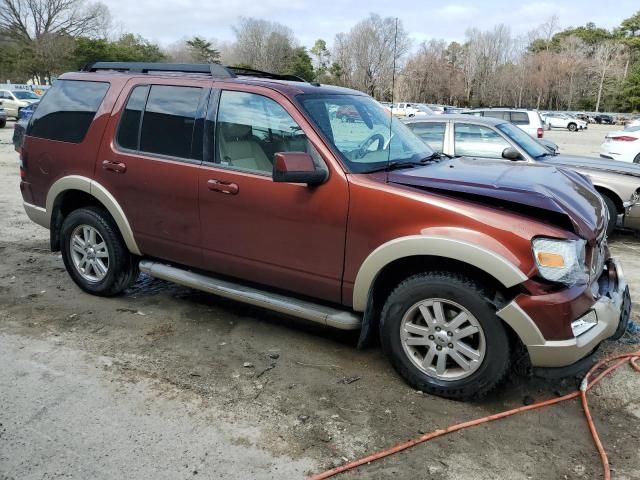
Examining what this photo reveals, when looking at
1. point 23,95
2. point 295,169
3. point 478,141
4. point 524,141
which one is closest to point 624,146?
point 524,141

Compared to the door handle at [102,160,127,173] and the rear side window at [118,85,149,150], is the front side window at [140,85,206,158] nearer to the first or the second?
the rear side window at [118,85,149,150]

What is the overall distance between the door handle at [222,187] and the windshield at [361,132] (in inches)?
29.0

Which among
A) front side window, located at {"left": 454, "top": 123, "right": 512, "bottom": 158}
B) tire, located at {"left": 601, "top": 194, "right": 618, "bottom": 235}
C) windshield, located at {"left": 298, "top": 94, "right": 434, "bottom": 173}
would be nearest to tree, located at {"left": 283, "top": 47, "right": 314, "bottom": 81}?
front side window, located at {"left": 454, "top": 123, "right": 512, "bottom": 158}

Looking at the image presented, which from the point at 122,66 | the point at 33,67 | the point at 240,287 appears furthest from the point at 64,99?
the point at 33,67

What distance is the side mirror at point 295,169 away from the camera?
11.1ft

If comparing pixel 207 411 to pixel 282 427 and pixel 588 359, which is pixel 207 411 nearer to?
pixel 282 427

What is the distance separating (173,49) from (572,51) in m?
60.5

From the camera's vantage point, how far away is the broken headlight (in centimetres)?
304

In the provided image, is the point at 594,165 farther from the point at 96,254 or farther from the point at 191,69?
the point at 96,254

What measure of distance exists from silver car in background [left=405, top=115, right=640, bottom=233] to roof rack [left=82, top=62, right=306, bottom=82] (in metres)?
3.30

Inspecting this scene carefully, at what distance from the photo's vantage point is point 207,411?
A: 10.7 feet

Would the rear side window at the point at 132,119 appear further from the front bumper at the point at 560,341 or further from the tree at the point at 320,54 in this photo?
the tree at the point at 320,54

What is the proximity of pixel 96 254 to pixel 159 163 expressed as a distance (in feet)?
3.99

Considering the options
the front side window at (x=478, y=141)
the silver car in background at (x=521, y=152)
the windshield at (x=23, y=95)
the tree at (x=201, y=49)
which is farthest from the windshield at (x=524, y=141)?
the tree at (x=201, y=49)
